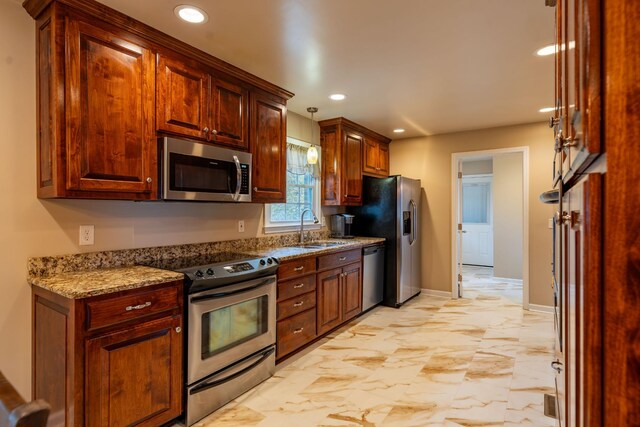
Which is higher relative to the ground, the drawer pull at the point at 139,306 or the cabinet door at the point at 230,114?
the cabinet door at the point at 230,114

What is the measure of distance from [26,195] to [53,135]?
1.41 ft

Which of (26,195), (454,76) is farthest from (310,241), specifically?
(26,195)

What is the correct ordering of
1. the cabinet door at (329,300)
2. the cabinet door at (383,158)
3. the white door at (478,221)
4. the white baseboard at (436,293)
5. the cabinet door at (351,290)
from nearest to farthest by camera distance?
the cabinet door at (329,300), the cabinet door at (351,290), the white baseboard at (436,293), the cabinet door at (383,158), the white door at (478,221)

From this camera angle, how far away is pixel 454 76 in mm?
2949

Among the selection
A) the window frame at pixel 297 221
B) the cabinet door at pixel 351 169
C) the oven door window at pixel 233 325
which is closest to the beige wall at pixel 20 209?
the oven door window at pixel 233 325

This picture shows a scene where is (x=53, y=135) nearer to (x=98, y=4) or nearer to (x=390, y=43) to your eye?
(x=98, y=4)

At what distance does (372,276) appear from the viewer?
436 centimetres

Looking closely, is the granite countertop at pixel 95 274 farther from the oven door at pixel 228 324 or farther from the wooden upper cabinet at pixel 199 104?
the wooden upper cabinet at pixel 199 104

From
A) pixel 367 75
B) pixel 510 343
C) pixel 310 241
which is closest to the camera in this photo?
pixel 367 75

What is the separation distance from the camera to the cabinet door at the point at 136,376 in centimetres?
169

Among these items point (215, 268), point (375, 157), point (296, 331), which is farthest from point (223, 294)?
point (375, 157)

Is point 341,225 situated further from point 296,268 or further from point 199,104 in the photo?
point 199,104

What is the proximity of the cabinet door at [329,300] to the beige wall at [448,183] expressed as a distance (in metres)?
2.13

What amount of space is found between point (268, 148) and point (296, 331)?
166 cm
